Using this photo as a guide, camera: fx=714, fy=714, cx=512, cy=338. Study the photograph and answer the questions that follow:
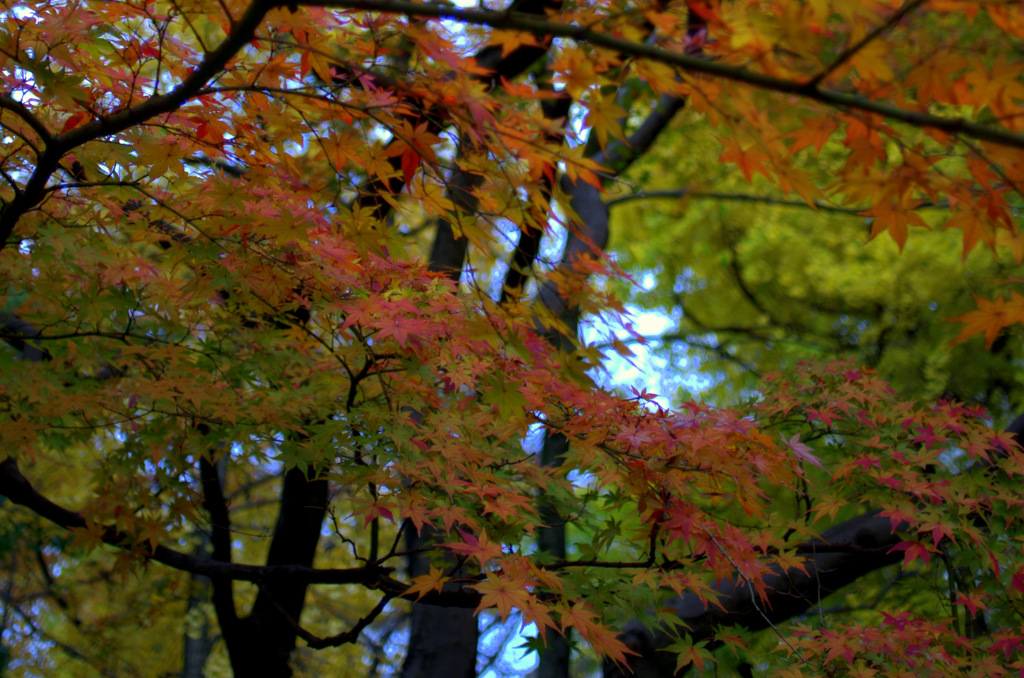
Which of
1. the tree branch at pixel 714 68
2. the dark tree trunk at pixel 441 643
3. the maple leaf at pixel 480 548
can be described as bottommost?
the maple leaf at pixel 480 548

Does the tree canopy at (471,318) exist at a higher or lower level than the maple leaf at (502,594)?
higher

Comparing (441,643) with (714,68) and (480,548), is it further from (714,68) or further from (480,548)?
(714,68)

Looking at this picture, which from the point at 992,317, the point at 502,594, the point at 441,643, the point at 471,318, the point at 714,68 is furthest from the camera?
the point at 441,643

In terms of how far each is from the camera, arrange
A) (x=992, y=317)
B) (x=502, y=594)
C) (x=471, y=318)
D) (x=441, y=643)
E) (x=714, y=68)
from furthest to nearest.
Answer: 1. (x=441, y=643)
2. (x=471, y=318)
3. (x=502, y=594)
4. (x=992, y=317)
5. (x=714, y=68)

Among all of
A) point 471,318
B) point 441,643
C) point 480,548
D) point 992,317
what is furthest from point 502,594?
point 441,643

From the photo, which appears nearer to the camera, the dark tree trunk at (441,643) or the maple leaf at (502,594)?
the maple leaf at (502,594)

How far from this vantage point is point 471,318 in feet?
6.95

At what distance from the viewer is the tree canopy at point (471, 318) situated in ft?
4.28

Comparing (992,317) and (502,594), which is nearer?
(992,317)

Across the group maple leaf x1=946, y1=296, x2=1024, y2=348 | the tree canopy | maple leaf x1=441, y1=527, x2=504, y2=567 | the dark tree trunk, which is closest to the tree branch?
the tree canopy

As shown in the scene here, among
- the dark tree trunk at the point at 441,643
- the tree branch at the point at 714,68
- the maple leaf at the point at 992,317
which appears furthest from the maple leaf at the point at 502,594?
the dark tree trunk at the point at 441,643

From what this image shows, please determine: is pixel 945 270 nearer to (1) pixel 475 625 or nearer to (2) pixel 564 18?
(1) pixel 475 625

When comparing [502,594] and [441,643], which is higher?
[441,643]

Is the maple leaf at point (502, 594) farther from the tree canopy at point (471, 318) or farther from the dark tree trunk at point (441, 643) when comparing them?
the dark tree trunk at point (441, 643)
